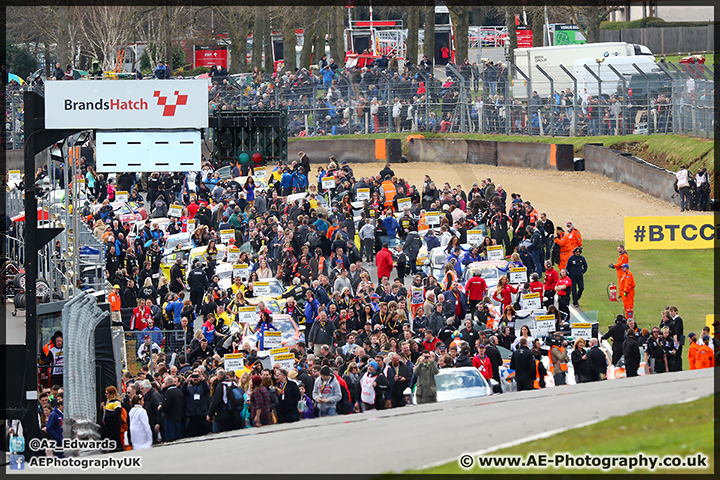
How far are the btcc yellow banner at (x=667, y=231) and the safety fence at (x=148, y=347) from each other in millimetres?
11194

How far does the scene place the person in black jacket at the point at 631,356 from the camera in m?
17.4

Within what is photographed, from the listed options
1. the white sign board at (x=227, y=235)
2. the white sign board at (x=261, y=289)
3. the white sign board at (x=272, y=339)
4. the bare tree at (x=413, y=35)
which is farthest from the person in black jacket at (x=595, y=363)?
the bare tree at (x=413, y=35)

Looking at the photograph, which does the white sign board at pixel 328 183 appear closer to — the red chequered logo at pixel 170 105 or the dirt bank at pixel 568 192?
the dirt bank at pixel 568 192

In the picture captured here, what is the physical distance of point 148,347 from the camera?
20281 mm

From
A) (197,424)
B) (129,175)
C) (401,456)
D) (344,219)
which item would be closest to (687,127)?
(344,219)

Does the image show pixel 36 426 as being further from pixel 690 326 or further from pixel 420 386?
pixel 690 326

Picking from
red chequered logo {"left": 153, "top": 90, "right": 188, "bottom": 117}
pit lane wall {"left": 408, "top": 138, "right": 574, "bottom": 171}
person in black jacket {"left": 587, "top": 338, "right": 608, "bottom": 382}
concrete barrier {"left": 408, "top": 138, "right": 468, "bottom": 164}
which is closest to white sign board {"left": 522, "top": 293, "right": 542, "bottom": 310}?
person in black jacket {"left": 587, "top": 338, "right": 608, "bottom": 382}

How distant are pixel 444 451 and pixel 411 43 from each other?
5018cm

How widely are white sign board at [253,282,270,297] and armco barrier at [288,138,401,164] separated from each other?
20.4 m

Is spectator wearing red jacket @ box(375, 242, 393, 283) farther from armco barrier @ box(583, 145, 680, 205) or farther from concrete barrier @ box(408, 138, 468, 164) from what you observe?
concrete barrier @ box(408, 138, 468, 164)

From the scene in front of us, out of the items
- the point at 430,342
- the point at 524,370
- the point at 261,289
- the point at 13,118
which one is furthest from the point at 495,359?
the point at 13,118

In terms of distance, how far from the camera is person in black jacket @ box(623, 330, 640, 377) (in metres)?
17.4

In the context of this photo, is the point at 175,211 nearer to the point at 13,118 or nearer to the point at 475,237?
the point at 475,237

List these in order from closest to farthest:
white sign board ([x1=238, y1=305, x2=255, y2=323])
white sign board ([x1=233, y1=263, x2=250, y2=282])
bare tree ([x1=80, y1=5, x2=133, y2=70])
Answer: white sign board ([x1=238, y1=305, x2=255, y2=323]) < white sign board ([x1=233, y1=263, x2=250, y2=282]) < bare tree ([x1=80, y1=5, x2=133, y2=70])
